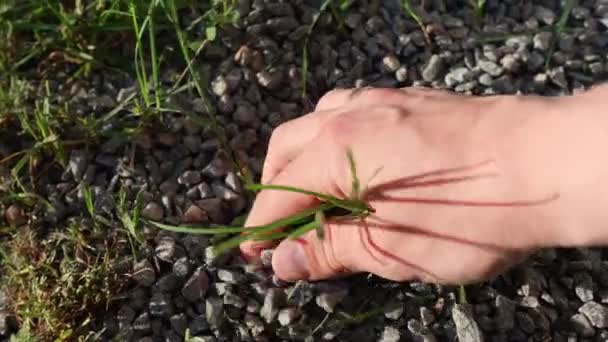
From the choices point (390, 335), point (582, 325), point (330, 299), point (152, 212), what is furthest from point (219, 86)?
point (582, 325)

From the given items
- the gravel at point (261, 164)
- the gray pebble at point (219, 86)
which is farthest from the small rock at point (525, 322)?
the gray pebble at point (219, 86)

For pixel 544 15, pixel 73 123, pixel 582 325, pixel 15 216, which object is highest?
pixel 544 15

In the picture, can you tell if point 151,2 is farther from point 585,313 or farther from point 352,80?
point 585,313

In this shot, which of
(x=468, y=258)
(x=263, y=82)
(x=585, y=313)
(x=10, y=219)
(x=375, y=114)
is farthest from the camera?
(x=263, y=82)

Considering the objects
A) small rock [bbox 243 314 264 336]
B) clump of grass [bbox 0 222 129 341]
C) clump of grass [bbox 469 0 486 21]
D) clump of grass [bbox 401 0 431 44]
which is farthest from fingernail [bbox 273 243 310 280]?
clump of grass [bbox 469 0 486 21]

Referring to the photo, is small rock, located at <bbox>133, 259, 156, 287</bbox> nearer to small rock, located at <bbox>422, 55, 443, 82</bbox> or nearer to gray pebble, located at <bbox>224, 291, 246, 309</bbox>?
gray pebble, located at <bbox>224, 291, 246, 309</bbox>

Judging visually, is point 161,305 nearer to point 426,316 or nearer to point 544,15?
point 426,316

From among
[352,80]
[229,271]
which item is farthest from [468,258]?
[352,80]
